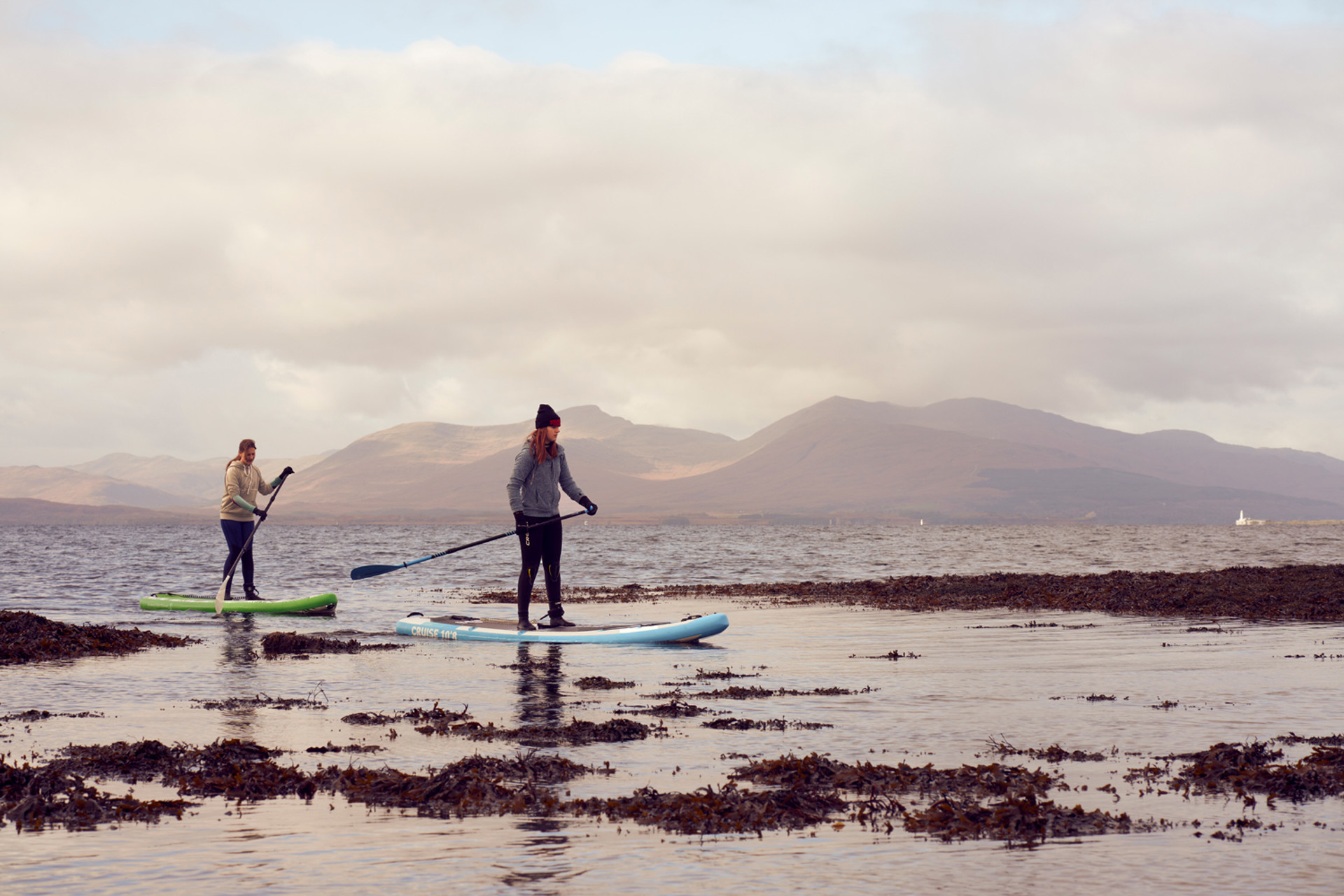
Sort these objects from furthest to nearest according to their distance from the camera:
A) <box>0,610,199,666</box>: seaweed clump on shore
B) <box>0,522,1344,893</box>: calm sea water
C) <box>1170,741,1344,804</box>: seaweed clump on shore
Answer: <box>0,610,199,666</box>: seaweed clump on shore < <box>1170,741,1344,804</box>: seaweed clump on shore < <box>0,522,1344,893</box>: calm sea water

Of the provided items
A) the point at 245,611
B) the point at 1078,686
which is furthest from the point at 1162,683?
the point at 245,611

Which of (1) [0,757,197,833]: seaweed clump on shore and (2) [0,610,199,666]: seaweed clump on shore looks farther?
(2) [0,610,199,666]: seaweed clump on shore

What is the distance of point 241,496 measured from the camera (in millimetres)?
23188

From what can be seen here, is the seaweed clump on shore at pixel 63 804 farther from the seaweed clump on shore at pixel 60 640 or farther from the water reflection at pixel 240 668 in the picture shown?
the seaweed clump on shore at pixel 60 640

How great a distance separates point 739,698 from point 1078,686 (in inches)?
145

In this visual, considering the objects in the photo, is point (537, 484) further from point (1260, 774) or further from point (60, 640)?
point (1260, 774)

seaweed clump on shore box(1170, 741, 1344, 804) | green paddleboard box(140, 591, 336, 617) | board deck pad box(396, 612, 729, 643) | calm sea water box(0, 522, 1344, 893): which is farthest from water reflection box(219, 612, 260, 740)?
seaweed clump on shore box(1170, 741, 1344, 804)

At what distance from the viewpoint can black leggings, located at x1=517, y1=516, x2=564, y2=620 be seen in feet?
59.1

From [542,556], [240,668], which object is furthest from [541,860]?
[542,556]

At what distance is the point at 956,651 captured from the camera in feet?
53.3

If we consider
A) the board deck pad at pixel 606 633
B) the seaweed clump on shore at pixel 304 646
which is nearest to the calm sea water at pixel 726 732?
the seaweed clump on shore at pixel 304 646

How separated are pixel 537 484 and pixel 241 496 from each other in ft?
27.9

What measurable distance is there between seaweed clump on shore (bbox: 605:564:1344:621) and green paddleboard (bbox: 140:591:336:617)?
959cm

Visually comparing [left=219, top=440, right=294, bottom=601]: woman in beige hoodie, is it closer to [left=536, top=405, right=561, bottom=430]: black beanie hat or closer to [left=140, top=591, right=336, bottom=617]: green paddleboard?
[left=140, top=591, right=336, bottom=617]: green paddleboard
